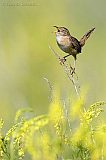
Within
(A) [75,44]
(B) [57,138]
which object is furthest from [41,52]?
(B) [57,138]

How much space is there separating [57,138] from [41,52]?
Result: 6.05m

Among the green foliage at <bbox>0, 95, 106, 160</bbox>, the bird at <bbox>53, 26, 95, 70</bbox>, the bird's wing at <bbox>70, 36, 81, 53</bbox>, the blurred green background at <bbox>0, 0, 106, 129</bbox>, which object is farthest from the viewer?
the blurred green background at <bbox>0, 0, 106, 129</bbox>

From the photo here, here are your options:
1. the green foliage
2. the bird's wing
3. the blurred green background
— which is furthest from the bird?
the green foliage

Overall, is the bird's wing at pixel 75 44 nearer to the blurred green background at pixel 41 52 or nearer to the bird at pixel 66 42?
the bird at pixel 66 42

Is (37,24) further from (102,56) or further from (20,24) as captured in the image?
(102,56)

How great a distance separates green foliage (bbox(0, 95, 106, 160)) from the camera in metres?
2.87

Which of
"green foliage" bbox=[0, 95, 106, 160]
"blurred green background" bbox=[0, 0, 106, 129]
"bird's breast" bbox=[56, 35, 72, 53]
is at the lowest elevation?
"green foliage" bbox=[0, 95, 106, 160]

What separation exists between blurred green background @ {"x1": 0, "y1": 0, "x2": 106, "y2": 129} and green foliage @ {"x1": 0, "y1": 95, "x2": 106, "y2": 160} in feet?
10.1

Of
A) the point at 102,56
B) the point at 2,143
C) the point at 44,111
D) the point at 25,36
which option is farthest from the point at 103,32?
the point at 2,143

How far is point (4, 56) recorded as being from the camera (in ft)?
28.5

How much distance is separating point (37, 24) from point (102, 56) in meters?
1.89

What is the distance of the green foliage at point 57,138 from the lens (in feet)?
9.42

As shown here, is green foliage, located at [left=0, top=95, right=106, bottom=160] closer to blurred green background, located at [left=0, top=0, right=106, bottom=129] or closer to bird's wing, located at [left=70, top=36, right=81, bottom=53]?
bird's wing, located at [left=70, top=36, right=81, bottom=53]

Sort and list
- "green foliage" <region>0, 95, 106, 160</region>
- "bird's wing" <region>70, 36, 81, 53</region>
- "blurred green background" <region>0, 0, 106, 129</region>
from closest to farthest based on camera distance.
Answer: "green foliage" <region>0, 95, 106, 160</region>
"bird's wing" <region>70, 36, 81, 53</region>
"blurred green background" <region>0, 0, 106, 129</region>
